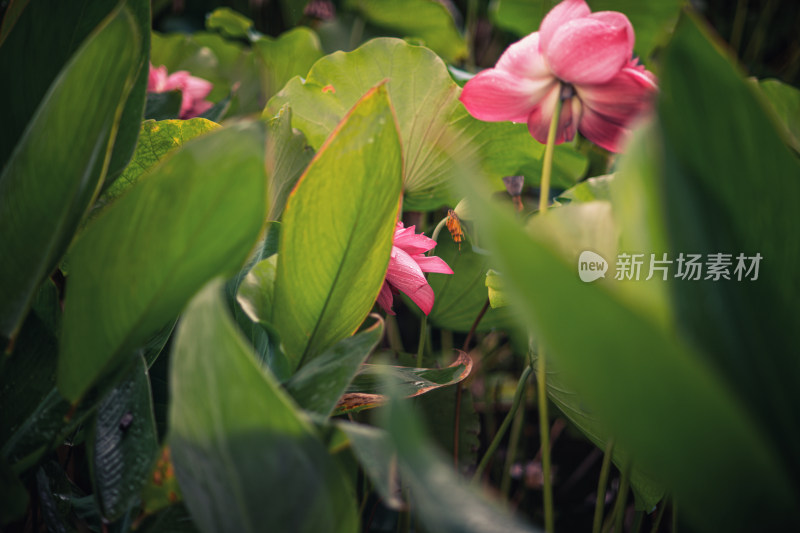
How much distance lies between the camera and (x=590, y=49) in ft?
0.95

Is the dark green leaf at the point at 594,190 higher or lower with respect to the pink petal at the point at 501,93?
lower

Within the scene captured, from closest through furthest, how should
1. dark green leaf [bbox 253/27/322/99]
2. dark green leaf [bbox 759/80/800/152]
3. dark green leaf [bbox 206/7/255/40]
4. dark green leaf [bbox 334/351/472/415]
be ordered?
1. dark green leaf [bbox 334/351/472/415]
2. dark green leaf [bbox 759/80/800/152]
3. dark green leaf [bbox 253/27/322/99]
4. dark green leaf [bbox 206/7/255/40]

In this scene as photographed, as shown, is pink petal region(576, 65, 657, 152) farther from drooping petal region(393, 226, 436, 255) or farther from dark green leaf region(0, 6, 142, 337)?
dark green leaf region(0, 6, 142, 337)

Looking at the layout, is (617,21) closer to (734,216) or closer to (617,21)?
(617,21)

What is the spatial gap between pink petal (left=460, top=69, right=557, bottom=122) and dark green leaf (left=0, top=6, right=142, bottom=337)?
20cm

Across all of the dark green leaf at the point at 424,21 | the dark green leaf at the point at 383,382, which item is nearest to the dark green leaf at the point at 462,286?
the dark green leaf at the point at 383,382

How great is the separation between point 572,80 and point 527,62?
0.09 feet

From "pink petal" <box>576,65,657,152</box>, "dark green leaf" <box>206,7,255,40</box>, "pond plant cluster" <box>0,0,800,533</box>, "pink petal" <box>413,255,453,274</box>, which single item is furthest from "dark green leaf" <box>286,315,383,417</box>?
"dark green leaf" <box>206,7,255,40</box>

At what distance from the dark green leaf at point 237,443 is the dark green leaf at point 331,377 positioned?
1.2 inches

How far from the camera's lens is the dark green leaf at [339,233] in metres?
0.18

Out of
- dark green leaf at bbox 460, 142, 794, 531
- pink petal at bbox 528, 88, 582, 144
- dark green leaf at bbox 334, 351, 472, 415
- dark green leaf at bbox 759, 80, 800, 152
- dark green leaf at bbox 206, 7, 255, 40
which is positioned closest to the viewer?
dark green leaf at bbox 460, 142, 794, 531

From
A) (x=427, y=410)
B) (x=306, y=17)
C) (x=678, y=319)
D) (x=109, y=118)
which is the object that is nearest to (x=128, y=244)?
(x=109, y=118)

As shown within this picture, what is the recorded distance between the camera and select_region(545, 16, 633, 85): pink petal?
284 mm

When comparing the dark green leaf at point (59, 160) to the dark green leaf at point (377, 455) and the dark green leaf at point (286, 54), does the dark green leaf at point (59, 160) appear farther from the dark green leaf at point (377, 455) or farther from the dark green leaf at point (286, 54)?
the dark green leaf at point (286, 54)
